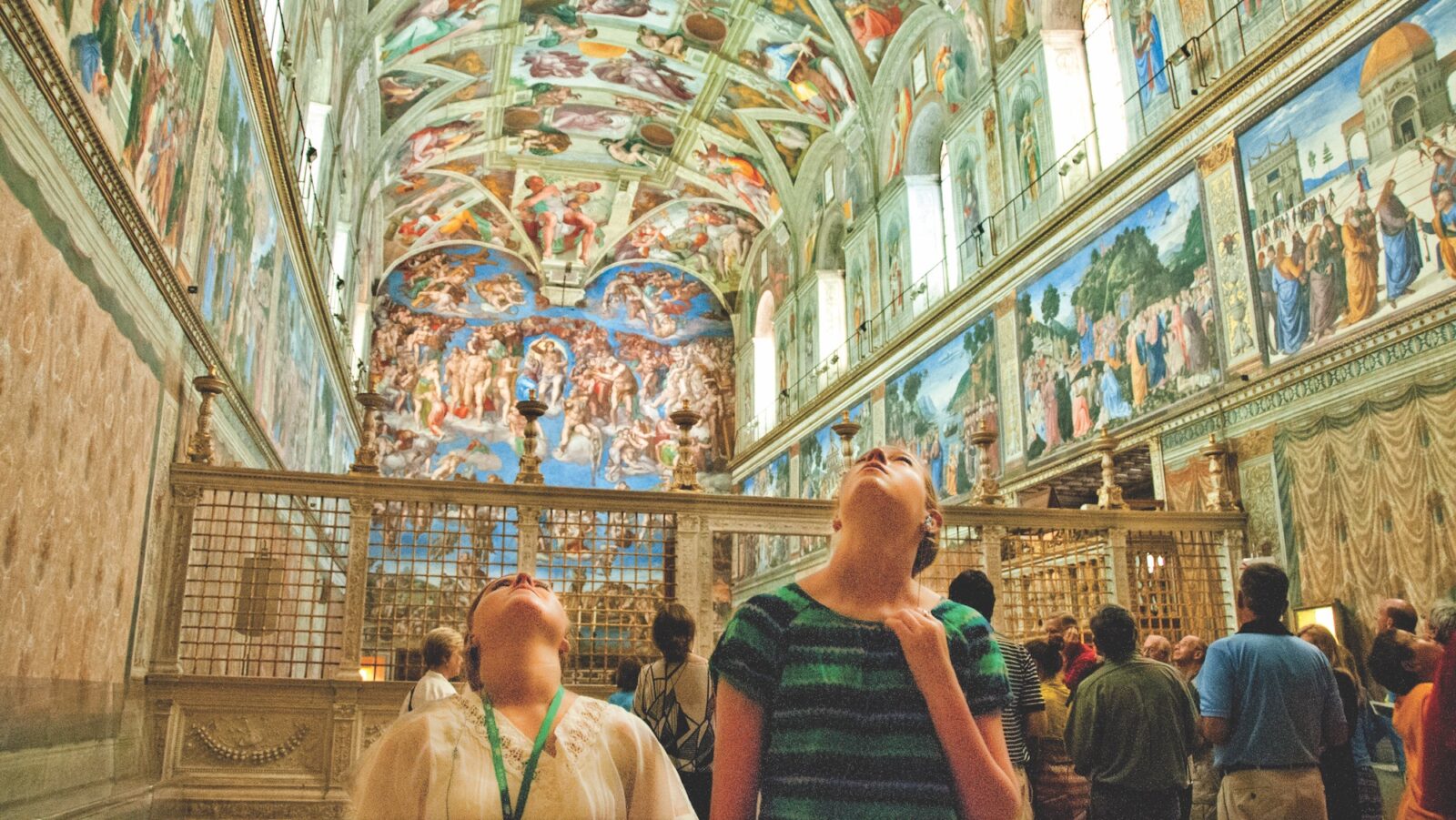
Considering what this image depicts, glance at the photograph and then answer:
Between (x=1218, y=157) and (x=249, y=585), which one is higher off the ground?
(x=1218, y=157)

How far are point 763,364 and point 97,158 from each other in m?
24.1

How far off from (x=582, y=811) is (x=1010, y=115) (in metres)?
15.7

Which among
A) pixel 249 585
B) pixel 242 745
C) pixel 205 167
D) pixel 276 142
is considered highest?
pixel 276 142

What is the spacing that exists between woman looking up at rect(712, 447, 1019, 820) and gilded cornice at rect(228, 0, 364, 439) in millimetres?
10497

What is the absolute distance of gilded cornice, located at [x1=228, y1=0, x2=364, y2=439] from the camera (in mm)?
10766

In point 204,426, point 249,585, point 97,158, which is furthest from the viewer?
point 249,585

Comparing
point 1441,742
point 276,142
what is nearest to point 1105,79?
point 276,142

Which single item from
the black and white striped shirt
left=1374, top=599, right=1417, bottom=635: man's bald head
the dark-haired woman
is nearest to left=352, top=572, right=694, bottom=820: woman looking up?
the black and white striped shirt

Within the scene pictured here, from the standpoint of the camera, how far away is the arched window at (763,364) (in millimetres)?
29422

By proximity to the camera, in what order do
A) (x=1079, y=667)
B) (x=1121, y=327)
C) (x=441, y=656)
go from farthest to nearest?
1. (x=1121, y=327)
2. (x=1079, y=667)
3. (x=441, y=656)

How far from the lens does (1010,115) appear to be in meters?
16.3

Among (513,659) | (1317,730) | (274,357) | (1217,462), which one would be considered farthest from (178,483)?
(1217,462)

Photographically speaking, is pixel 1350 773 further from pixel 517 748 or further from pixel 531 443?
pixel 531 443

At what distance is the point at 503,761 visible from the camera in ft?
7.70
